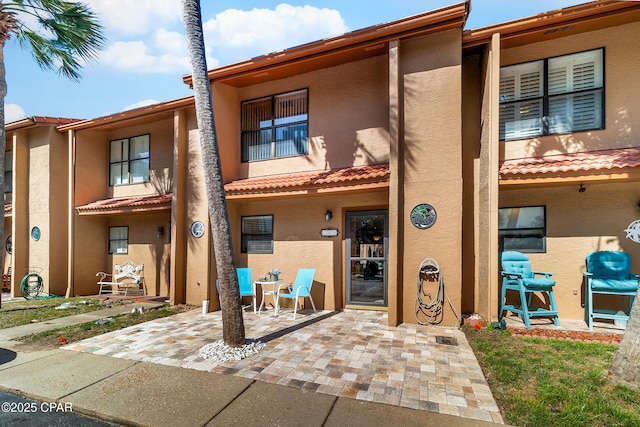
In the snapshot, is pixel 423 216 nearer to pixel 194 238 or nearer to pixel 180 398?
pixel 180 398

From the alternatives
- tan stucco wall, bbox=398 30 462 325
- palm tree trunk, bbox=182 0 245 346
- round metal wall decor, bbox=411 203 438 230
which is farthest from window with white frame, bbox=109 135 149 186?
round metal wall decor, bbox=411 203 438 230

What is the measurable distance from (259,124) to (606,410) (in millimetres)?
8879

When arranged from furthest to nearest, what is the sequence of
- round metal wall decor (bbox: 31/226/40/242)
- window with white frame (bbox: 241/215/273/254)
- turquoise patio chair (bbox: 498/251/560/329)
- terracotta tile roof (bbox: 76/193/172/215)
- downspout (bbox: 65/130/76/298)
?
round metal wall decor (bbox: 31/226/40/242) < downspout (bbox: 65/130/76/298) < terracotta tile roof (bbox: 76/193/172/215) < window with white frame (bbox: 241/215/273/254) < turquoise patio chair (bbox: 498/251/560/329)

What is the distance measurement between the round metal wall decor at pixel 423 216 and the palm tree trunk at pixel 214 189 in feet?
12.7

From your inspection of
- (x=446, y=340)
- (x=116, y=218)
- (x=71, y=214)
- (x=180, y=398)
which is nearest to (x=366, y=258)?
(x=446, y=340)

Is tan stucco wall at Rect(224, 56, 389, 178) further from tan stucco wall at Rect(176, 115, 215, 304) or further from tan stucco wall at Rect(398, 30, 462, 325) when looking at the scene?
tan stucco wall at Rect(176, 115, 215, 304)

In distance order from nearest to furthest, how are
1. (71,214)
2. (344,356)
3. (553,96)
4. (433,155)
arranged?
(344,356)
(433,155)
(553,96)
(71,214)

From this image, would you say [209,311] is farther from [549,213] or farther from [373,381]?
[549,213]

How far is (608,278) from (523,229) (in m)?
1.68

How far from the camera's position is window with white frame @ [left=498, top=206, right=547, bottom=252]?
6695mm

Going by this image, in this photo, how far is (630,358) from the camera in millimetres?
3672

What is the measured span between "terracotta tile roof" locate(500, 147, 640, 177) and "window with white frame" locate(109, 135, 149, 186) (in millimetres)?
11423

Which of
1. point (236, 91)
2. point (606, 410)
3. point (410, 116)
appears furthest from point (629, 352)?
point (236, 91)

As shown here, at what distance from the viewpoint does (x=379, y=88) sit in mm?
7500
